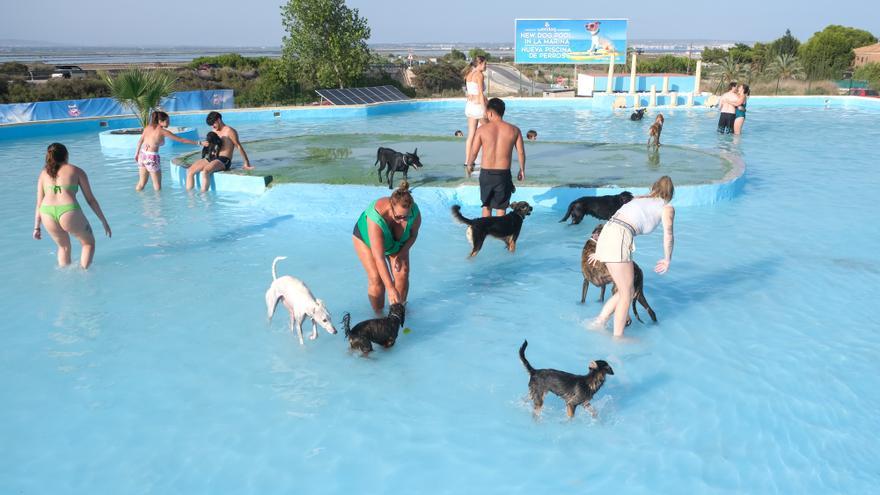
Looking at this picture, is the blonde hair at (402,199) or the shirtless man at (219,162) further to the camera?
the shirtless man at (219,162)

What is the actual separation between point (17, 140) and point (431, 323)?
21.0 m

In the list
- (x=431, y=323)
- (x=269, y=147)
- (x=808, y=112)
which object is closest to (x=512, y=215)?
(x=431, y=323)

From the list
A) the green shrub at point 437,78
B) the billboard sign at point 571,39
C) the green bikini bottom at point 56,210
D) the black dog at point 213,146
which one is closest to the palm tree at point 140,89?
the black dog at point 213,146

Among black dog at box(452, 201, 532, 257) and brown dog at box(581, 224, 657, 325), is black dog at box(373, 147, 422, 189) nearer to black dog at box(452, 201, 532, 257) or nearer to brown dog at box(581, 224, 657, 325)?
black dog at box(452, 201, 532, 257)

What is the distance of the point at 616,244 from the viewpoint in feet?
19.1

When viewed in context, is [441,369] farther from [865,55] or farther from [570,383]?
[865,55]

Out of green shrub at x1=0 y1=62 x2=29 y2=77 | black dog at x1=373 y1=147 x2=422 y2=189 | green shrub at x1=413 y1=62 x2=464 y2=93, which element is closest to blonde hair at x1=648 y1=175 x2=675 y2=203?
black dog at x1=373 y1=147 x2=422 y2=189

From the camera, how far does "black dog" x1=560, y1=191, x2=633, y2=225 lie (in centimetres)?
971

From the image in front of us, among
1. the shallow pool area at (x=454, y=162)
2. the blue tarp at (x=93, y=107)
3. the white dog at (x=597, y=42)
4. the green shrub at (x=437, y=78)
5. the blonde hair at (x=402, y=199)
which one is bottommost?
the shallow pool area at (x=454, y=162)

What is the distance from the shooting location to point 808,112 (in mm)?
27953

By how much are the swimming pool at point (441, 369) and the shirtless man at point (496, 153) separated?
74cm

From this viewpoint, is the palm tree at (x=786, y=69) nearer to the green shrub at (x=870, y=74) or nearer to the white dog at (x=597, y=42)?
the green shrub at (x=870, y=74)

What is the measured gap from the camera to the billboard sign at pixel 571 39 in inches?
1548

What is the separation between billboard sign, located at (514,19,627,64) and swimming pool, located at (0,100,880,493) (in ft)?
101
